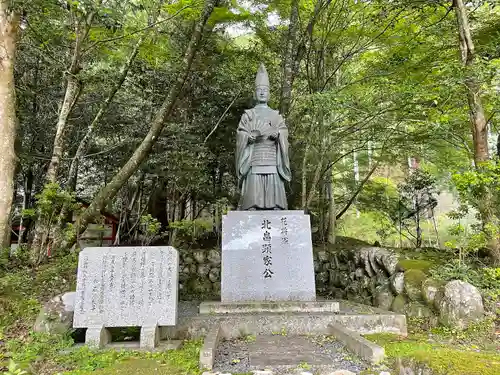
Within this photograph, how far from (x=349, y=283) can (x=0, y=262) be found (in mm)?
6865

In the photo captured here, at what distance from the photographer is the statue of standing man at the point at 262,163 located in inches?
258

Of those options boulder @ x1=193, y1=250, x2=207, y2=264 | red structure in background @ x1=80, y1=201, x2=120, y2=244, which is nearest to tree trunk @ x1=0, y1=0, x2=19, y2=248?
boulder @ x1=193, y1=250, x2=207, y2=264

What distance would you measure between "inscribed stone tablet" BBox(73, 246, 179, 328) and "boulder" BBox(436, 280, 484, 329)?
380cm

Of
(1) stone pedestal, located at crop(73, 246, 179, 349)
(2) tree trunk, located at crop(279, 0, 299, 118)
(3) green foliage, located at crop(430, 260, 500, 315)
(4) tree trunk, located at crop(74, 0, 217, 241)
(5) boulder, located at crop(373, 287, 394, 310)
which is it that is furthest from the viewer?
(2) tree trunk, located at crop(279, 0, 299, 118)

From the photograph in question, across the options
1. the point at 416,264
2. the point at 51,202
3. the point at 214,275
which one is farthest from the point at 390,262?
the point at 51,202

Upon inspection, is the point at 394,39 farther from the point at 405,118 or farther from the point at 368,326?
the point at 368,326

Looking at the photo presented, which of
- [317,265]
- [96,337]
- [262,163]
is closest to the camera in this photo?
[96,337]

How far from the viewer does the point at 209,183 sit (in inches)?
397

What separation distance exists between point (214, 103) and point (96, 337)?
23.8 feet

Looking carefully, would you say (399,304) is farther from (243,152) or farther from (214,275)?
(214,275)

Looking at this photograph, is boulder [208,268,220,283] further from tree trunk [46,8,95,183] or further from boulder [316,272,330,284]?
tree trunk [46,8,95,183]

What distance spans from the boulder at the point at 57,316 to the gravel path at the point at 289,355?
77.7 inches

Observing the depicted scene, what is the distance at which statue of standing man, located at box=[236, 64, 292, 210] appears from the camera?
6.56 meters

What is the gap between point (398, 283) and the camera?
5910mm
